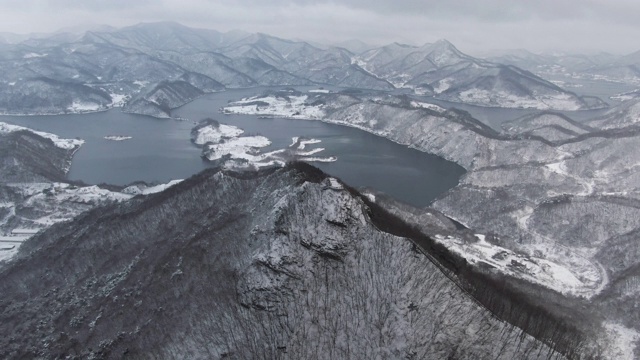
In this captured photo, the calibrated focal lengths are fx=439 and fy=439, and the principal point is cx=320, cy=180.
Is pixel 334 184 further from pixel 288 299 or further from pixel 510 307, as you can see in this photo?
pixel 510 307

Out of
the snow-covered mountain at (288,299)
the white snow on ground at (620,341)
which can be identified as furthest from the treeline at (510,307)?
the white snow on ground at (620,341)

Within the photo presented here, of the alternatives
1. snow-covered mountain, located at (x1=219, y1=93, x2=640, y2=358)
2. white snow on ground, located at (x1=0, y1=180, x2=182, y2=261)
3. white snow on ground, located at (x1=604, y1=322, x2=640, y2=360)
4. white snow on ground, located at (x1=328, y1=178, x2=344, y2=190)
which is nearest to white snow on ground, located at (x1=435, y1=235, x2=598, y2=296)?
snow-covered mountain, located at (x1=219, y1=93, x2=640, y2=358)

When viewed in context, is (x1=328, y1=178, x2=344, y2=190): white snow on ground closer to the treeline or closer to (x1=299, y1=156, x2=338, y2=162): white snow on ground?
the treeline

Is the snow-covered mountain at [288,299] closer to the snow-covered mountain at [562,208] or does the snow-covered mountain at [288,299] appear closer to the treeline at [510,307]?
the treeline at [510,307]

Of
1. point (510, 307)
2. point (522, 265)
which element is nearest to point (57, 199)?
point (510, 307)


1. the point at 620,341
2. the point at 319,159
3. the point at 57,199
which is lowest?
the point at 319,159

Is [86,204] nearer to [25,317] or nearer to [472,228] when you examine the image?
[25,317]

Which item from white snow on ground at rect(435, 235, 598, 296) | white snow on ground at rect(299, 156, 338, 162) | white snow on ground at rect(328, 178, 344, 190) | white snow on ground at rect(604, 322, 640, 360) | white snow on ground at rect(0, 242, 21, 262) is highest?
white snow on ground at rect(328, 178, 344, 190)

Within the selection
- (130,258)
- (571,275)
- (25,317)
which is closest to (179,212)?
(130,258)
